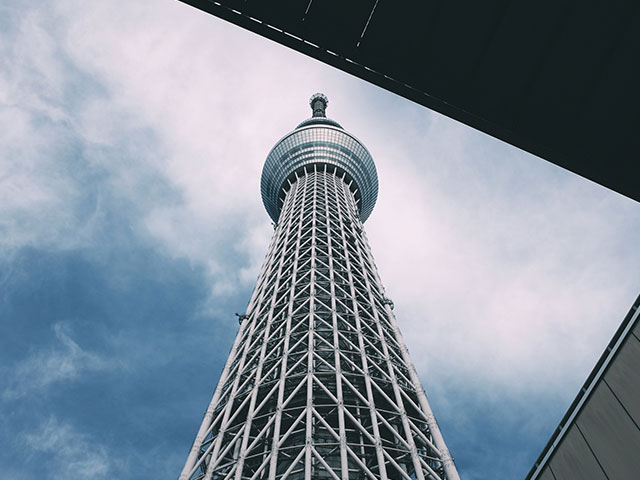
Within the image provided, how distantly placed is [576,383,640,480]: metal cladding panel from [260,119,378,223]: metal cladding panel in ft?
223

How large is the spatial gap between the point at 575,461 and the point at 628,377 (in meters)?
1.81

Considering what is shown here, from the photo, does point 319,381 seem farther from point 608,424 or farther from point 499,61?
point 499,61

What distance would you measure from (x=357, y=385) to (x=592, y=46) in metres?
27.4

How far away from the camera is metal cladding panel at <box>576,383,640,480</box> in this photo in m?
6.99

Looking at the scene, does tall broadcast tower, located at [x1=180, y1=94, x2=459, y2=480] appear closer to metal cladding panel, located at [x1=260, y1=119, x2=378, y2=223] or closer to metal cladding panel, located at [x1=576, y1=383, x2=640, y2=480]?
metal cladding panel, located at [x1=260, y1=119, x2=378, y2=223]

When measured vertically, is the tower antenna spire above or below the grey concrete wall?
above

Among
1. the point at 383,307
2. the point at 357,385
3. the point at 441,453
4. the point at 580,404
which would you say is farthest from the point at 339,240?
the point at 580,404

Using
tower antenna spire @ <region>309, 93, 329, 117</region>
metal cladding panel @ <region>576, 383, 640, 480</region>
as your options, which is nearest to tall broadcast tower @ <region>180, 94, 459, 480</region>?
metal cladding panel @ <region>576, 383, 640, 480</region>

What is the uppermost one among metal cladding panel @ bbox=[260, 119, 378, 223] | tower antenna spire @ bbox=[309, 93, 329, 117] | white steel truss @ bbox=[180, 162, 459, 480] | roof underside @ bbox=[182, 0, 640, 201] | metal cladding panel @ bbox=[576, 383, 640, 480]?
tower antenna spire @ bbox=[309, 93, 329, 117]

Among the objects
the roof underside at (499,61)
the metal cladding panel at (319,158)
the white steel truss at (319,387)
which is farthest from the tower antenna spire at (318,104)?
the roof underside at (499,61)

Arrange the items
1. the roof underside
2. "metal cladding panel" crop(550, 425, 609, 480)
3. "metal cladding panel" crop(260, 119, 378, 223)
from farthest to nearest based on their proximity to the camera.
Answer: "metal cladding panel" crop(260, 119, 378, 223), "metal cladding panel" crop(550, 425, 609, 480), the roof underside

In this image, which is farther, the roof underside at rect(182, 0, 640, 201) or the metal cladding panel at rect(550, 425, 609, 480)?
the metal cladding panel at rect(550, 425, 609, 480)

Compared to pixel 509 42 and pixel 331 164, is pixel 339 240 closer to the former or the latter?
pixel 331 164

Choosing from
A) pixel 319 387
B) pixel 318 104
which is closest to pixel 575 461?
pixel 319 387
